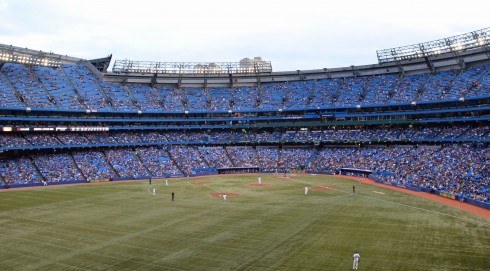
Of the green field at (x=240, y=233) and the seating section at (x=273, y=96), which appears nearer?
the green field at (x=240, y=233)

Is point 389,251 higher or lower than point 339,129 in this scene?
lower

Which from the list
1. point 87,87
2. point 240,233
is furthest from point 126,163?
point 240,233

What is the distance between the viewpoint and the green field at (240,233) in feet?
77.9

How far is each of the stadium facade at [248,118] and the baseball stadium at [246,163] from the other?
16.0 inches

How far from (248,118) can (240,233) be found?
66201 mm

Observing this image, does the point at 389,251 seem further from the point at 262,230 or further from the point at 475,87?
the point at 475,87

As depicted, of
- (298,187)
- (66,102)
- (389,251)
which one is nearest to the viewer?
(389,251)

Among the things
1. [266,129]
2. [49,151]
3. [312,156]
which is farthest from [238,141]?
[49,151]

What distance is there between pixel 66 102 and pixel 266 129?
49.8 meters

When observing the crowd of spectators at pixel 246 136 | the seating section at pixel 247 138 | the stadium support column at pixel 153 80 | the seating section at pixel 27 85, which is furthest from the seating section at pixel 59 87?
the stadium support column at pixel 153 80

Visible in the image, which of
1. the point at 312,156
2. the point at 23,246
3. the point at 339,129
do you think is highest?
the point at 339,129

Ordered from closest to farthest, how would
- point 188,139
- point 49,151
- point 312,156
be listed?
1. point 49,151
2. point 312,156
3. point 188,139

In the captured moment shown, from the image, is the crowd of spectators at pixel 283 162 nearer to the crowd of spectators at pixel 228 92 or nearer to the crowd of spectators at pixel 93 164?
the crowd of spectators at pixel 93 164

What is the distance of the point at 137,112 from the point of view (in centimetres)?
8725
